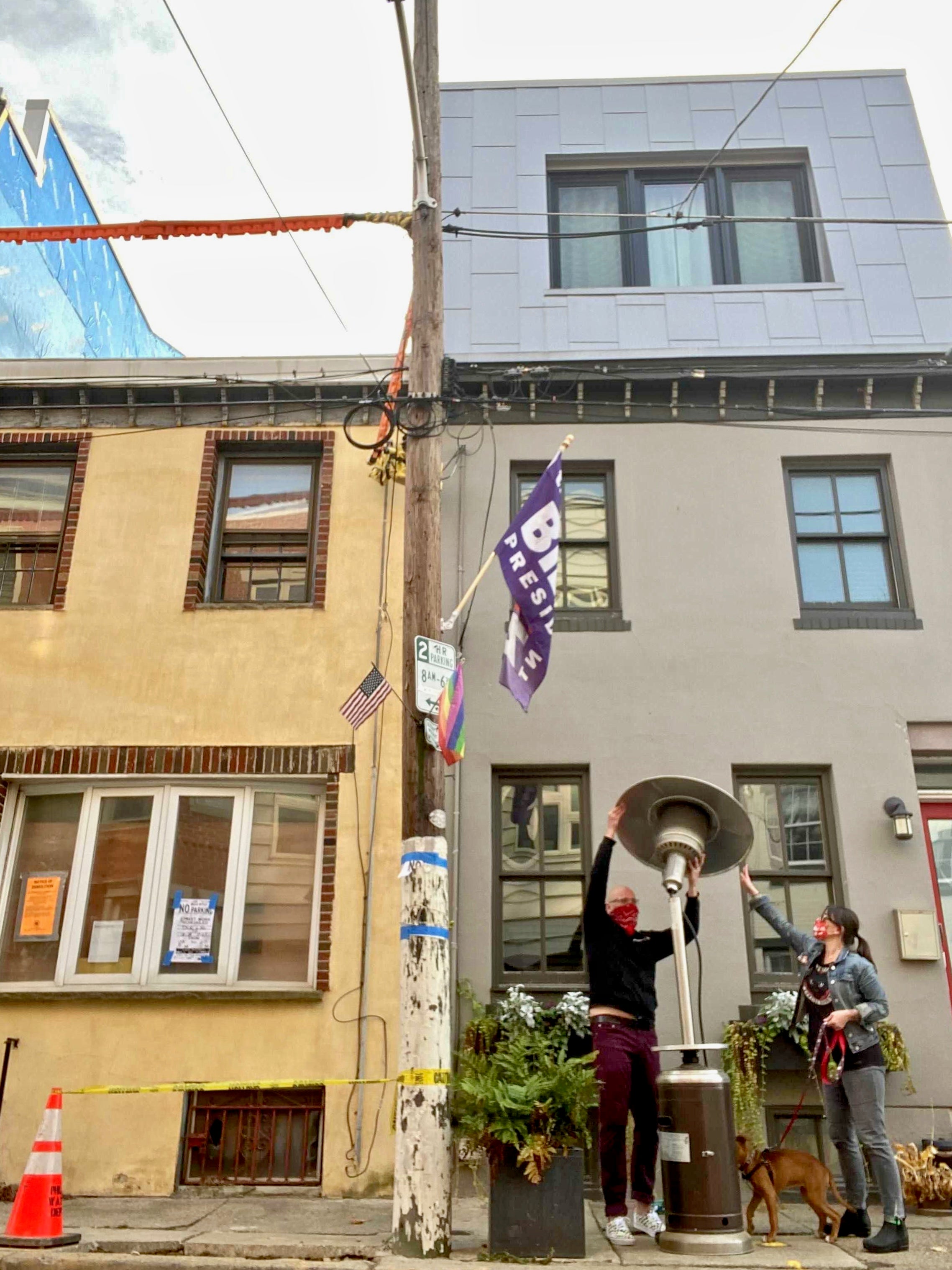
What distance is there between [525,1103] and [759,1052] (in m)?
3.09

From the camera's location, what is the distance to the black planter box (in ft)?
19.8

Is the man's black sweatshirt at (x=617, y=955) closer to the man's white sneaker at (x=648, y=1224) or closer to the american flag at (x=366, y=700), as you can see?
the man's white sneaker at (x=648, y=1224)

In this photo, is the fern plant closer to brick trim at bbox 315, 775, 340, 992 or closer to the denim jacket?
the denim jacket

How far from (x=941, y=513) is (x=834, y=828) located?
3147 mm

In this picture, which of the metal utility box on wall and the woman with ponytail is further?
the metal utility box on wall

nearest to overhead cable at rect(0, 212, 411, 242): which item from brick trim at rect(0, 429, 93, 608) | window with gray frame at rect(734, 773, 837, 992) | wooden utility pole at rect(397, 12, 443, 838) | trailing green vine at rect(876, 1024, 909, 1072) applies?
wooden utility pole at rect(397, 12, 443, 838)

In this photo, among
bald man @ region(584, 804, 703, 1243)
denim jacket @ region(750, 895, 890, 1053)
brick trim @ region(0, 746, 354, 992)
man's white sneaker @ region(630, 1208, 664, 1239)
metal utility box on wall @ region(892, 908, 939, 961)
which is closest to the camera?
man's white sneaker @ region(630, 1208, 664, 1239)

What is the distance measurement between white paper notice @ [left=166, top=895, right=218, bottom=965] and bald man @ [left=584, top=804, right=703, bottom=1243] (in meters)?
3.57

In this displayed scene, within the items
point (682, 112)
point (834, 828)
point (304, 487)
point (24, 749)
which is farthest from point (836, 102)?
point (24, 749)

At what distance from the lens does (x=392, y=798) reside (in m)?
9.53

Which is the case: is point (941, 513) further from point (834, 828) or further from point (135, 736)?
point (135, 736)

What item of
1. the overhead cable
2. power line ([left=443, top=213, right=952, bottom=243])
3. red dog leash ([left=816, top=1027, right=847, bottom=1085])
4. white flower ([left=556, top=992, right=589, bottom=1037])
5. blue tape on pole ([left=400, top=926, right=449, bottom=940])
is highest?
power line ([left=443, top=213, right=952, bottom=243])

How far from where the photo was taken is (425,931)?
649 centimetres

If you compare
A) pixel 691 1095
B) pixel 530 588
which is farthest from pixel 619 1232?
pixel 530 588
